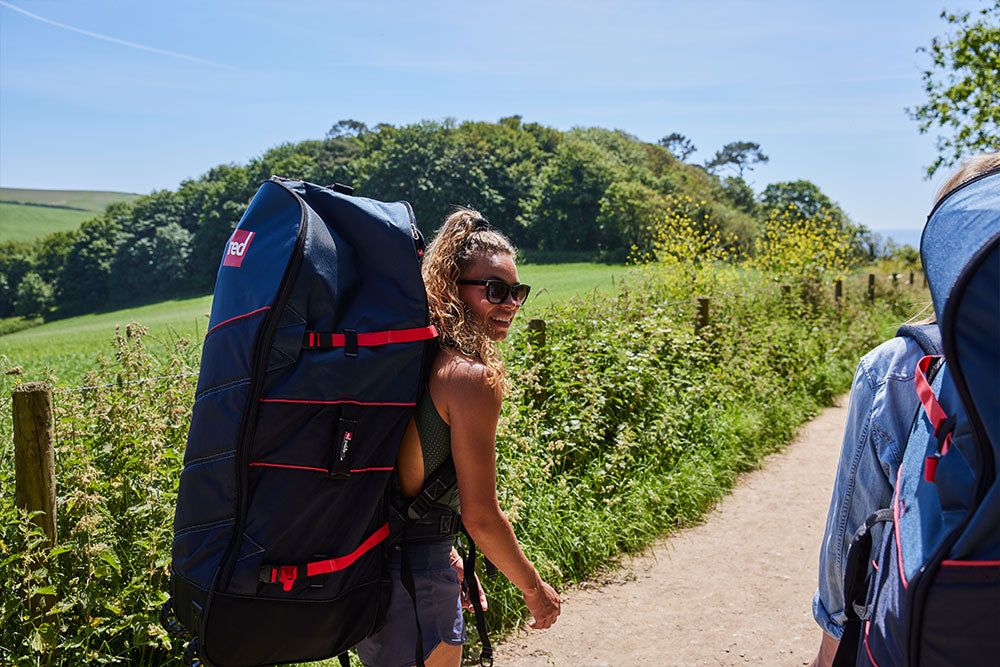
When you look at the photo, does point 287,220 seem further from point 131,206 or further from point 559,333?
point 131,206

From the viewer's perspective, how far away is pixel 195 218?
70.2m

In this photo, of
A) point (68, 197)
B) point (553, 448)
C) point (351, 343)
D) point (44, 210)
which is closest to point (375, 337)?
point (351, 343)

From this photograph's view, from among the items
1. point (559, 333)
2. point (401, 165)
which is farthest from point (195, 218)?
point (559, 333)

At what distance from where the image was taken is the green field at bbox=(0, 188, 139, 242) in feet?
312

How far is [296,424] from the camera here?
5.78 ft

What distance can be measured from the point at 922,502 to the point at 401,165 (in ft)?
213

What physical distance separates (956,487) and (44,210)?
128 meters

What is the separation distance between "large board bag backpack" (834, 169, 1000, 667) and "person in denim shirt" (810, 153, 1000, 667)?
201 mm

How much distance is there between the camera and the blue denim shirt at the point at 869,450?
4.22ft

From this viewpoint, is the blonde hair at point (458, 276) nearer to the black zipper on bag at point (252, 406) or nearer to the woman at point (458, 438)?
the woman at point (458, 438)

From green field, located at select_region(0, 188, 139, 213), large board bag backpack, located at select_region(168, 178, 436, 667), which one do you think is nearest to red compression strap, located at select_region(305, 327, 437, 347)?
large board bag backpack, located at select_region(168, 178, 436, 667)

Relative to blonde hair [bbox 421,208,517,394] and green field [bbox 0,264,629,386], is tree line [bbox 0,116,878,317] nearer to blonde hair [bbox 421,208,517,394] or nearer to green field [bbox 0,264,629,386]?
green field [bbox 0,264,629,386]

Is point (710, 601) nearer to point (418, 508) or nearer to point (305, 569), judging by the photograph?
point (418, 508)

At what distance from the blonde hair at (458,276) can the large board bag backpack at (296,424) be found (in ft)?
0.64
